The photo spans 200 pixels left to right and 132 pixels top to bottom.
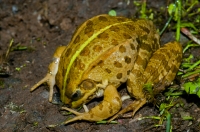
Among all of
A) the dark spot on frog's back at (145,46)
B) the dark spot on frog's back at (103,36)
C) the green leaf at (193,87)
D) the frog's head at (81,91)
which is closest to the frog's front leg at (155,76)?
the dark spot on frog's back at (145,46)

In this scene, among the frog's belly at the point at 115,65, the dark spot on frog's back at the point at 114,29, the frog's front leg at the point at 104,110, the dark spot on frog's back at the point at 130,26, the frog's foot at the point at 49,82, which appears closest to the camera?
the frog's front leg at the point at 104,110

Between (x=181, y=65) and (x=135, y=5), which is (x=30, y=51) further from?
(x=181, y=65)

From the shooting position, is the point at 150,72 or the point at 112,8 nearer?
the point at 150,72

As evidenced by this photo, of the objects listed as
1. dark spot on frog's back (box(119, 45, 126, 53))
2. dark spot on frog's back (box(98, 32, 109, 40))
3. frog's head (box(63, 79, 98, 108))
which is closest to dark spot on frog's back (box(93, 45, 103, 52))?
dark spot on frog's back (box(98, 32, 109, 40))

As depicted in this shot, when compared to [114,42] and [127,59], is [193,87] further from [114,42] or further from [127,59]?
[114,42]

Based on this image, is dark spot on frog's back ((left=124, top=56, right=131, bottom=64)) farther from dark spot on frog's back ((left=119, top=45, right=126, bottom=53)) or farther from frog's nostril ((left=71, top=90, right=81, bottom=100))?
frog's nostril ((left=71, top=90, right=81, bottom=100))

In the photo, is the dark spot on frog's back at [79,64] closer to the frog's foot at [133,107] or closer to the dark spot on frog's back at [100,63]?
the dark spot on frog's back at [100,63]

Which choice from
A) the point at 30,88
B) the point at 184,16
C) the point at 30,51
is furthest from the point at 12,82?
the point at 184,16
